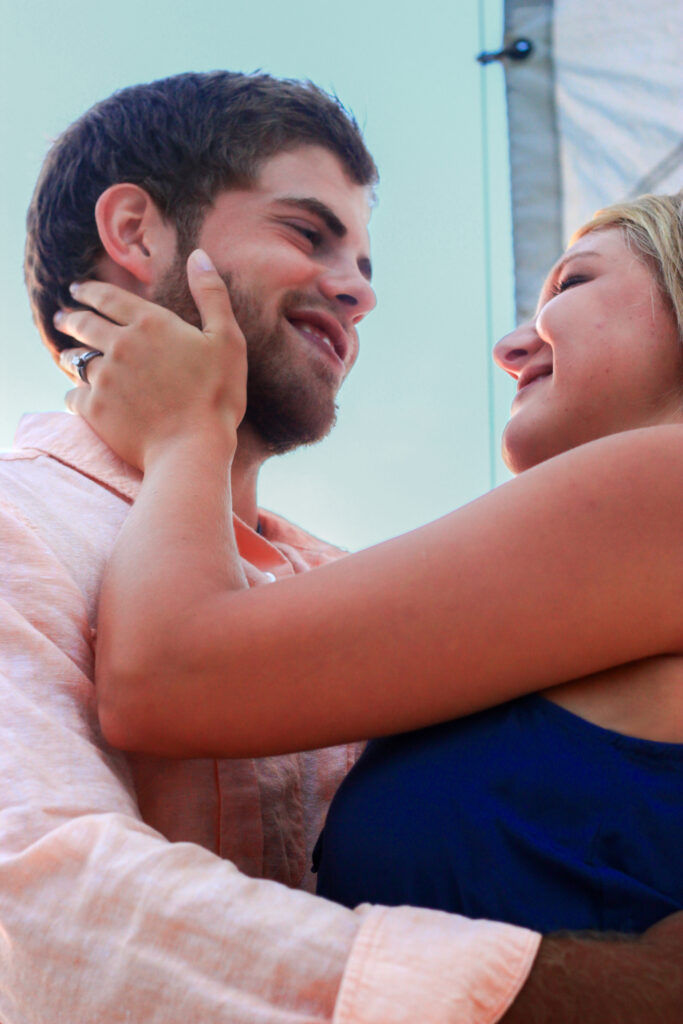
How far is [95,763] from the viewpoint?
762 mm

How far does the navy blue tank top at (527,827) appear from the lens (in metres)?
0.71

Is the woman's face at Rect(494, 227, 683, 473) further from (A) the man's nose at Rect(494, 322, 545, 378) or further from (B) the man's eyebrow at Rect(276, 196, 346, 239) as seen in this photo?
(B) the man's eyebrow at Rect(276, 196, 346, 239)

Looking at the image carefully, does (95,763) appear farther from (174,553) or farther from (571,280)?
(571,280)

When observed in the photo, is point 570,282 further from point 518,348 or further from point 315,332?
point 315,332

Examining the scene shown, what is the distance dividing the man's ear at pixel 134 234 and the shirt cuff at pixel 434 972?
1106mm

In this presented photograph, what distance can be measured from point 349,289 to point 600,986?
1168mm

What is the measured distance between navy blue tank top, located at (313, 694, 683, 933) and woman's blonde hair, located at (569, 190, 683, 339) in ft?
1.62

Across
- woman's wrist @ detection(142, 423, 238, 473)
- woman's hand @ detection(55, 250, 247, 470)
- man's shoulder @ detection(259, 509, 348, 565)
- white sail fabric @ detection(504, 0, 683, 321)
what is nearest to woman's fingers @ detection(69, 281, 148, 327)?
woman's hand @ detection(55, 250, 247, 470)

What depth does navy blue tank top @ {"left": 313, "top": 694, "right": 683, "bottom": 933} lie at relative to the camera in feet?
2.33

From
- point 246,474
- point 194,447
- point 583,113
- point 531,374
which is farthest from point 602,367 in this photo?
point 583,113

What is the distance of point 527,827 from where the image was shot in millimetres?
735

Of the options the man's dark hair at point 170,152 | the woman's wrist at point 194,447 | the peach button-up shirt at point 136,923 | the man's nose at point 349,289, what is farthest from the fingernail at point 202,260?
the peach button-up shirt at point 136,923

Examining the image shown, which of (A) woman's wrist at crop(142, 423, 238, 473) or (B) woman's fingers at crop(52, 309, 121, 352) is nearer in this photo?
(A) woman's wrist at crop(142, 423, 238, 473)

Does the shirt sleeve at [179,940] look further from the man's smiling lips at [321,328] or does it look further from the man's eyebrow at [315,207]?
the man's eyebrow at [315,207]
